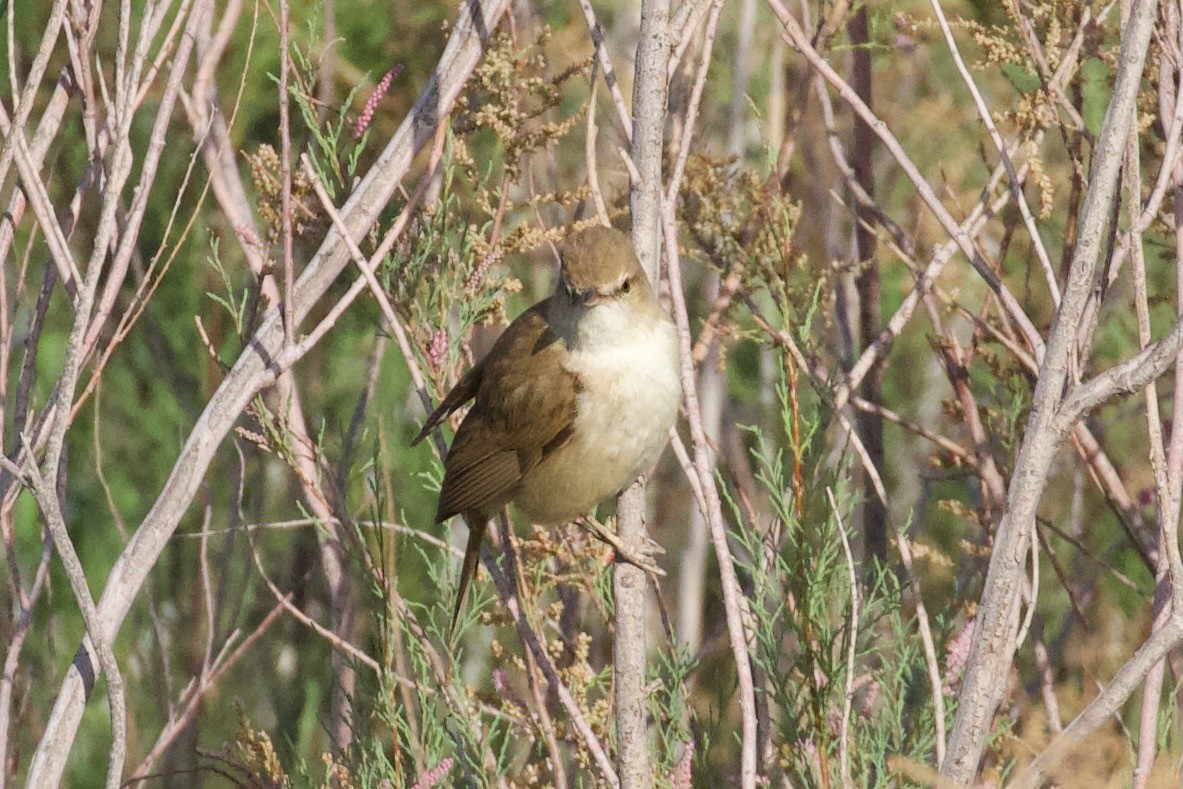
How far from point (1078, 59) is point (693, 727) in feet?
5.32

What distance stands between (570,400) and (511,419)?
0.41ft

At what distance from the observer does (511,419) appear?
9.04 feet

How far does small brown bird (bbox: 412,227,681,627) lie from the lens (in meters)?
2.57

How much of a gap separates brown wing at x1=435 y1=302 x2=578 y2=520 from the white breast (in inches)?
1.8

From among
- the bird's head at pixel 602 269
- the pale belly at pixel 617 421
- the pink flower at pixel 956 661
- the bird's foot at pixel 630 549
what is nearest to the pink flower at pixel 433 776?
the bird's foot at pixel 630 549

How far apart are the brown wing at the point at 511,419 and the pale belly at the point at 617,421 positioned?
5cm

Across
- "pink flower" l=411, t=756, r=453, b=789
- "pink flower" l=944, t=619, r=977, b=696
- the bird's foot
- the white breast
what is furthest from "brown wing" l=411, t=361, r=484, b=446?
"pink flower" l=944, t=619, r=977, b=696

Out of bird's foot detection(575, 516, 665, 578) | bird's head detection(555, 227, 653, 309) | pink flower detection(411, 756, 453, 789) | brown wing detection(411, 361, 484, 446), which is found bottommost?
pink flower detection(411, 756, 453, 789)

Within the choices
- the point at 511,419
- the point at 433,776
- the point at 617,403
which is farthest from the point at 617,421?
the point at 433,776

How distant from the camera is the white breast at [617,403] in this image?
2594mm

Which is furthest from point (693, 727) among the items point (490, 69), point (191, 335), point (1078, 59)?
point (191, 335)

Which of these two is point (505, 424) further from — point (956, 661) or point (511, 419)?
point (956, 661)

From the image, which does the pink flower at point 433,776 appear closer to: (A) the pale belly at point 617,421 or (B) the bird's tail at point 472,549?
(B) the bird's tail at point 472,549

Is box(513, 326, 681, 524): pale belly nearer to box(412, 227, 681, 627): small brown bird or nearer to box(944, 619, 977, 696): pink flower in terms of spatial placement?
box(412, 227, 681, 627): small brown bird
